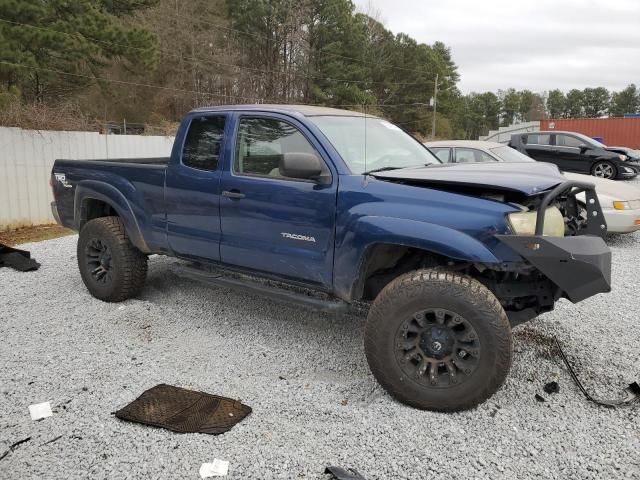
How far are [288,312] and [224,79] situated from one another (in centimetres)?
2819

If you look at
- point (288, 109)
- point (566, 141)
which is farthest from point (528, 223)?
point (566, 141)

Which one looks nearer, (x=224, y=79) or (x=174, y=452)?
(x=174, y=452)

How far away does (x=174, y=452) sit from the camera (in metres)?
2.78

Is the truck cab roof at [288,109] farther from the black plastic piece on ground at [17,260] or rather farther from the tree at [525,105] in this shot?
the tree at [525,105]

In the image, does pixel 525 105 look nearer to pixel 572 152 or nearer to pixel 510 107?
pixel 510 107

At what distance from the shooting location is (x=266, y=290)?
4.03 meters

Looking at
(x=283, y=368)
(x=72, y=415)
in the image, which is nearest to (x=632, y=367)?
(x=283, y=368)

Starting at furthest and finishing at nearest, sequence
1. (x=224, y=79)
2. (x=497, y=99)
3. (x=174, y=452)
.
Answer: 1. (x=497, y=99)
2. (x=224, y=79)
3. (x=174, y=452)

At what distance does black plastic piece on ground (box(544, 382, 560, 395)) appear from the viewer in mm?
3412

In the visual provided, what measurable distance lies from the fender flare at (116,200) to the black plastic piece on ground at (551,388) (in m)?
3.55

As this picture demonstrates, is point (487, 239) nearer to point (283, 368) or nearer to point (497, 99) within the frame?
point (283, 368)

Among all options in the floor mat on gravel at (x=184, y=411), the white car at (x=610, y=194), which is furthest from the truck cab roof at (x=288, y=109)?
the white car at (x=610, y=194)

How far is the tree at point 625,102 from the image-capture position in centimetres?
10362

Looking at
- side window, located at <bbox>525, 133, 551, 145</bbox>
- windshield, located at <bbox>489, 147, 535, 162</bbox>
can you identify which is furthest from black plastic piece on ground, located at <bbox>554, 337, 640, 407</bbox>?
side window, located at <bbox>525, 133, 551, 145</bbox>
